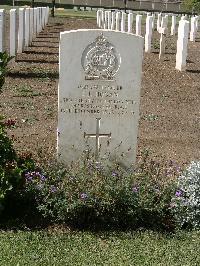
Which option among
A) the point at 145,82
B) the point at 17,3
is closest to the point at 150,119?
the point at 145,82

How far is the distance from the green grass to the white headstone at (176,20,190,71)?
397 inches

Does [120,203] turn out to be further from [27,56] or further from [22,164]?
[27,56]

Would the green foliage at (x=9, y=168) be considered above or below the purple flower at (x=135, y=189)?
above

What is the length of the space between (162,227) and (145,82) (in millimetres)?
8167

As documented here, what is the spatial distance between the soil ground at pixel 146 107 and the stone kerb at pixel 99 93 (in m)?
0.46

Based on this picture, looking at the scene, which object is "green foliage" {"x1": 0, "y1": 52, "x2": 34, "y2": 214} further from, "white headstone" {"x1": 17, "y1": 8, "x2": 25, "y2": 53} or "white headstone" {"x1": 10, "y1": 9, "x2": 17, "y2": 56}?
"white headstone" {"x1": 17, "y1": 8, "x2": 25, "y2": 53}

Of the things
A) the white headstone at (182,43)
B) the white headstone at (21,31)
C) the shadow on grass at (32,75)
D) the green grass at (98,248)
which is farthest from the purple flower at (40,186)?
the white headstone at (21,31)

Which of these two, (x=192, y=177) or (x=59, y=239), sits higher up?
(x=192, y=177)

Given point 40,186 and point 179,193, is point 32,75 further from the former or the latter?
point 179,193

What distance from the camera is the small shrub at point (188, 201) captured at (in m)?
5.27

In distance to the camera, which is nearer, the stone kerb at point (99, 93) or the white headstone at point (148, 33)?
the stone kerb at point (99, 93)

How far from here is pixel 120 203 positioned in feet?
17.4

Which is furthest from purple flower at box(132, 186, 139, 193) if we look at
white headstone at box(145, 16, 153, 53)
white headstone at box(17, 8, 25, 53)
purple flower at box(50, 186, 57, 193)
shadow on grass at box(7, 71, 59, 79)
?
white headstone at box(145, 16, 153, 53)

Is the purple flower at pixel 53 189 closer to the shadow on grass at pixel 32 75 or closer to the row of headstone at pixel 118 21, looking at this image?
the shadow on grass at pixel 32 75
